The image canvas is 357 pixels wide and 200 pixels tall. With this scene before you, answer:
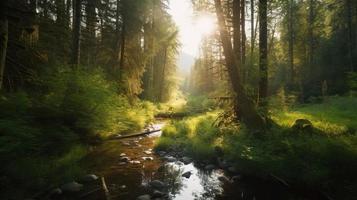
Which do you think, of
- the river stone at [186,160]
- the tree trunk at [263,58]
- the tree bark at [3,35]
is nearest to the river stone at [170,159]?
the river stone at [186,160]

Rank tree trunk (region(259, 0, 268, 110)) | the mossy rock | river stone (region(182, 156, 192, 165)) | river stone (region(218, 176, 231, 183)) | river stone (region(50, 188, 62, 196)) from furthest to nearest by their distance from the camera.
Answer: tree trunk (region(259, 0, 268, 110))
river stone (region(182, 156, 192, 165))
the mossy rock
river stone (region(218, 176, 231, 183))
river stone (region(50, 188, 62, 196))

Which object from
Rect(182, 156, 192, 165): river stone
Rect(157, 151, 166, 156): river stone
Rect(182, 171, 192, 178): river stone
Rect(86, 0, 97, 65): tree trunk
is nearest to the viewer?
Rect(182, 171, 192, 178): river stone

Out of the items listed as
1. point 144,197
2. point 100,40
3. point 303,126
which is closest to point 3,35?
point 144,197

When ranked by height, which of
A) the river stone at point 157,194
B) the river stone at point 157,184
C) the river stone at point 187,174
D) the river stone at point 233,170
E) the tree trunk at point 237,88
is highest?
the tree trunk at point 237,88

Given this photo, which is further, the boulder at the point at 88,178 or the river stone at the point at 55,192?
the boulder at the point at 88,178

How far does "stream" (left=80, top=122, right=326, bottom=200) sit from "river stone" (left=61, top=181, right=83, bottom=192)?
536mm

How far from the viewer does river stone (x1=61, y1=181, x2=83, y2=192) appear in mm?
6111

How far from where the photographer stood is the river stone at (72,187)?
611 centimetres

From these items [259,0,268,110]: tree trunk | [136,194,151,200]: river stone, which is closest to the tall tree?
[136,194,151,200]: river stone

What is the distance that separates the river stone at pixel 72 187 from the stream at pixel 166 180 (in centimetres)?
54

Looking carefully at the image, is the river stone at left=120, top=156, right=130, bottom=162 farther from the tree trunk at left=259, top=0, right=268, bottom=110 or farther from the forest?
the tree trunk at left=259, top=0, right=268, bottom=110

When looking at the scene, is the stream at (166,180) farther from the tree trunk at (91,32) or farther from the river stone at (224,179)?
the tree trunk at (91,32)

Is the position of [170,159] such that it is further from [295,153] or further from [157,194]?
[295,153]

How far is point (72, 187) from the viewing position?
6.21 meters
